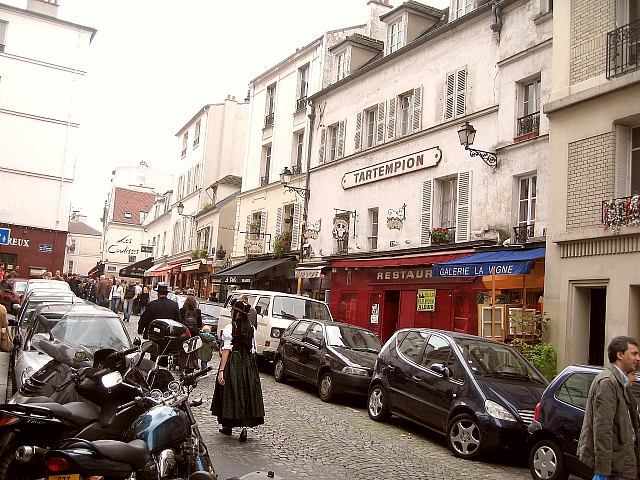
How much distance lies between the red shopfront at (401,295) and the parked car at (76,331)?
Answer: 963 cm

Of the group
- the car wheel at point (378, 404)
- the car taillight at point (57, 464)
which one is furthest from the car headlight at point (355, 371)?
the car taillight at point (57, 464)

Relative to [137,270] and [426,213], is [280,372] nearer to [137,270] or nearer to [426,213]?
[426,213]

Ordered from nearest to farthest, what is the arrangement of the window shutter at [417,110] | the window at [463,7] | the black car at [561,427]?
the black car at [561,427], the window at [463,7], the window shutter at [417,110]

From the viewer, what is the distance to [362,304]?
21359 millimetres

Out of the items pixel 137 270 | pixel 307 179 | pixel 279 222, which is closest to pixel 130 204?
→ pixel 137 270

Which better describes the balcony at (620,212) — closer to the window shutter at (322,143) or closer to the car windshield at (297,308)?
the car windshield at (297,308)

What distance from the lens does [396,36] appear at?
22359 millimetres

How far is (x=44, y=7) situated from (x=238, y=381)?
36.2 m

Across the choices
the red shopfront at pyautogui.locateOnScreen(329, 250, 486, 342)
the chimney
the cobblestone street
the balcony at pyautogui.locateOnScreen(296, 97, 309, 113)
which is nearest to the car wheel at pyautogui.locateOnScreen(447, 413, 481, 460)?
the cobblestone street

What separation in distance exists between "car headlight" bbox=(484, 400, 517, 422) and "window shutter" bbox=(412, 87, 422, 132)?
1235 centimetres

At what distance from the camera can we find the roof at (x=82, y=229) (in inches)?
3196

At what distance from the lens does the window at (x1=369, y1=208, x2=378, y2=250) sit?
2136cm

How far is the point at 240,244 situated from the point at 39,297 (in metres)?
17.9

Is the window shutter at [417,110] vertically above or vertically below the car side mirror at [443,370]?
above
